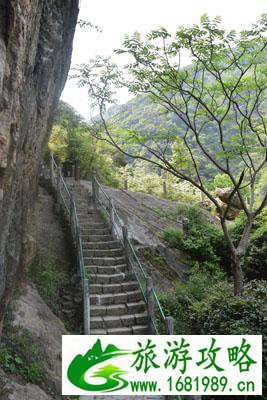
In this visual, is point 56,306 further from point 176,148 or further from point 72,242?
point 176,148

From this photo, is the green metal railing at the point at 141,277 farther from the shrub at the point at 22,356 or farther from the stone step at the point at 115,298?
the shrub at the point at 22,356

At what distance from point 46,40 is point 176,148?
5.82m

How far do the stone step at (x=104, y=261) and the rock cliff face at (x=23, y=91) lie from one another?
7.84 feet

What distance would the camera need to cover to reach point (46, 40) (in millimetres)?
6184

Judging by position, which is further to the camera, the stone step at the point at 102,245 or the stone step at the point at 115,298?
the stone step at the point at 102,245

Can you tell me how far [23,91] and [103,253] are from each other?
6.56 m

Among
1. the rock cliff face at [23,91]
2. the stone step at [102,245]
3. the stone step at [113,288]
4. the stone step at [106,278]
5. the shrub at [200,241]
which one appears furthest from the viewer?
the shrub at [200,241]

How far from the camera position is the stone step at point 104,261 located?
1017cm

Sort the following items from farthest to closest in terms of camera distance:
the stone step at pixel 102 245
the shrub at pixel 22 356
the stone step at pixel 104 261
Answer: the stone step at pixel 102 245, the stone step at pixel 104 261, the shrub at pixel 22 356

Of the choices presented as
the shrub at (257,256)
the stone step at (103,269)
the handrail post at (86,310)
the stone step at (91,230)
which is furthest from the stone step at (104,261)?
the shrub at (257,256)

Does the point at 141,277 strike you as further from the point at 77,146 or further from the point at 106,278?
the point at 77,146

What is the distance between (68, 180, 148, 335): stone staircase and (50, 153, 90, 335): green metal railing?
0.97 ft

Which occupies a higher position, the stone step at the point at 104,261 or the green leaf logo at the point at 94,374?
the stone step at the point at 104,261

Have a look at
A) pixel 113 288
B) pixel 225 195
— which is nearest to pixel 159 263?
pixel 113 288
